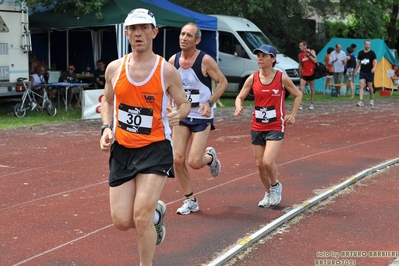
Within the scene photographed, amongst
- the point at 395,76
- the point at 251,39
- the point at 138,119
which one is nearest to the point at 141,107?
the point at 138,119

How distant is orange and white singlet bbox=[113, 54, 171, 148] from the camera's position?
17.9ft

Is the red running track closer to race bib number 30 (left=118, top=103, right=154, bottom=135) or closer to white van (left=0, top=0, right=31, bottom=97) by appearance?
race bib number 30 (left=118, top=103, right=154, bottom=135)

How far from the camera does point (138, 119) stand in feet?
18.0

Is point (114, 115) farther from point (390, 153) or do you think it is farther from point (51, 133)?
point (51, 133)

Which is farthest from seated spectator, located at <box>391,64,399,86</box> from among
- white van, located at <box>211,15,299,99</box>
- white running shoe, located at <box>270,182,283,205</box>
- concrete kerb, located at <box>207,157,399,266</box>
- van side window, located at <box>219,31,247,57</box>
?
white running shoe, located at <box>270,182,283,205</box>

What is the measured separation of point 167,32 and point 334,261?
1994 cm

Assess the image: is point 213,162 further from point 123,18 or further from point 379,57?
point 379,57

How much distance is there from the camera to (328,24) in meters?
34.9

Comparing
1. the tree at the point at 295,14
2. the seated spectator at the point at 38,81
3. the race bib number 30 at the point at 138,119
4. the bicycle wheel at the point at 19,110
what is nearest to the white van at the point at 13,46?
the bicycle wheel at the point at 19,110

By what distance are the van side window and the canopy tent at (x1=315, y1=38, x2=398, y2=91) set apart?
20.0 feet

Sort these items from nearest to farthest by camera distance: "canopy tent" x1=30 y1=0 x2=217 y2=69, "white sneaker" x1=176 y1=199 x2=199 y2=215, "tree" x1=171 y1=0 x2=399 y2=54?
"white sneaker" x1=176 y1=199 x2=199 y2=215, "canopy tent" x1=30 y1=0 x2=217 y2=69, "tree" x1=171 y1=0 x2=399 y2=54

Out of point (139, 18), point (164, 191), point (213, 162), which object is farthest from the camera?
point (164, 191)

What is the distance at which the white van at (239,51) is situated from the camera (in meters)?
25.5

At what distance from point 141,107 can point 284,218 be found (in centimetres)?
273
